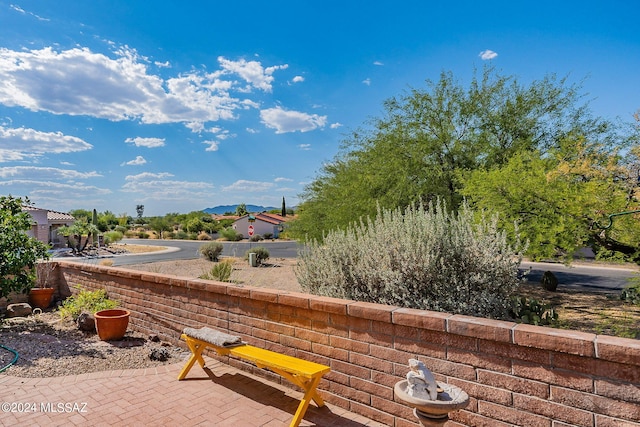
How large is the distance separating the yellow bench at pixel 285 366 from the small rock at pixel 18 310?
18.0 ft

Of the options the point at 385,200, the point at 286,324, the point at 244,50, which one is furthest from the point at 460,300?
the point at 244,50

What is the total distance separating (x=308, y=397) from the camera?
10.2 ft

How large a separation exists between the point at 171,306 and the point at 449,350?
13.7ft

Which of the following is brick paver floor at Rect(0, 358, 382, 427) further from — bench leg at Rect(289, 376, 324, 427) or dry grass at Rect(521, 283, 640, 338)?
dry grass at Rect(521, 283, 640, 338)

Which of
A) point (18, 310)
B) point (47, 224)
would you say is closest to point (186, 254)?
point (47, 224)

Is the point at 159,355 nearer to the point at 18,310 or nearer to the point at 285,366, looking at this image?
the point at 285,366

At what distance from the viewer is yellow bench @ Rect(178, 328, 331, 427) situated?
3.11 m

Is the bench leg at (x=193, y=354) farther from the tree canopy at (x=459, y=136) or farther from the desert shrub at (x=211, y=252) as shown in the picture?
the desert shrub at (x=211, y=252)

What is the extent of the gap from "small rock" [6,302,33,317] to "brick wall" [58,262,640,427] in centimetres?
503

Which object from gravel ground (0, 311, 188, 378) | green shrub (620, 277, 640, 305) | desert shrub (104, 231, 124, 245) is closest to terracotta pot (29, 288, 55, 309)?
gravel ground (0, 311, 188, 378)

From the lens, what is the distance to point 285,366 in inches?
128

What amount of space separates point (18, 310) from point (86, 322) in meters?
2.64

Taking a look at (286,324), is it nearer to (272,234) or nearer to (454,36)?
(454,36)

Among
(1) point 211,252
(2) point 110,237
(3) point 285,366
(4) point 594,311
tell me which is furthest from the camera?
(2) point 110,237
